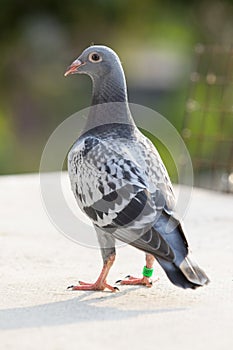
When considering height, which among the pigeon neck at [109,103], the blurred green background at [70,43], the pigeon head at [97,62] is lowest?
the blurred green background at [70,43]

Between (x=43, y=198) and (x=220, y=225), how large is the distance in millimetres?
1617

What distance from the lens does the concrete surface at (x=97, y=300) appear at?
136 inches

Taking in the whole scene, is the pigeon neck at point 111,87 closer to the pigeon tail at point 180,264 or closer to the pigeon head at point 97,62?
the pigeon head at point 97,62

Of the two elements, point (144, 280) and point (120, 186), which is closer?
point (120, 186)

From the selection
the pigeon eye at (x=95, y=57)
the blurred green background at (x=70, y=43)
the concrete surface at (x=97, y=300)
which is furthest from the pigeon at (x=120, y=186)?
the blurred green background at (x=70, y=43)

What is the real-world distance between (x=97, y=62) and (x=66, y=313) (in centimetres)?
137

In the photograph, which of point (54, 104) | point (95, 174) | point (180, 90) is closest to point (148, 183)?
point (95, 174)

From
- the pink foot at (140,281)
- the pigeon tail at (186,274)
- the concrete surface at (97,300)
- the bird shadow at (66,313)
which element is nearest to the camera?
the concrete surface at (97,300)

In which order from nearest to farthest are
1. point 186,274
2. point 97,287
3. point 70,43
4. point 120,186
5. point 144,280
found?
1. point 186,274
2. point 120,186
3. point 97,287
4. point 144,280
5. point 70,43

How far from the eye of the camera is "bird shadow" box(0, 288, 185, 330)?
367 centimetres

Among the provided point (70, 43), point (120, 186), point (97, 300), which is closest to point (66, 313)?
point (97, 300)

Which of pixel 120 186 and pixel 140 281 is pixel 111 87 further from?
pixel 140 281

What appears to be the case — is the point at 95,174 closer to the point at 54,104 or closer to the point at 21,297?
the point at 21,297

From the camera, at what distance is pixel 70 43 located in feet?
56.8
